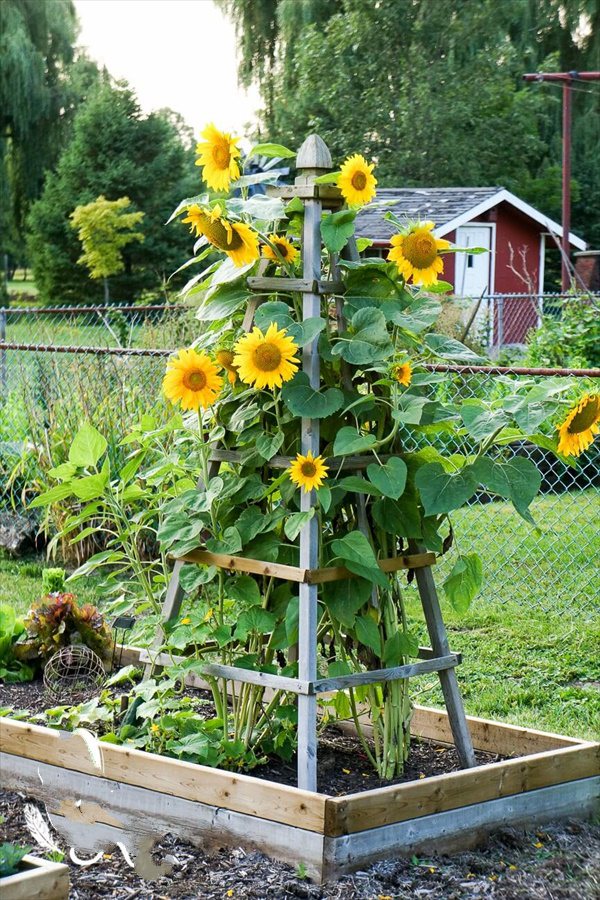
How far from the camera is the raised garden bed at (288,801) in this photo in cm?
265

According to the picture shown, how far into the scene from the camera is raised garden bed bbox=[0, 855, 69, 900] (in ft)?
7.10

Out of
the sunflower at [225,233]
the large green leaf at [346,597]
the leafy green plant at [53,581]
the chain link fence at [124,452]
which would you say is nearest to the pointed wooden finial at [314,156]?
the sunflower at [225,233]

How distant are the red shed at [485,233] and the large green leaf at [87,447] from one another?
15910 millimetres

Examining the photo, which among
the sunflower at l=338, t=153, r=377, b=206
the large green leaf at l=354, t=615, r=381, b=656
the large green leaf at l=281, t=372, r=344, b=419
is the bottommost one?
the large green leaf at l=354, t=615, r=381, b=656

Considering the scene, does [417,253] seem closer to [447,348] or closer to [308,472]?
[447,348]

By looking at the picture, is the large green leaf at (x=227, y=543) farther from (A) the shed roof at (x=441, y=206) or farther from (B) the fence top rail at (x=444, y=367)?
(A) the shed roof at (x=441, y=206)

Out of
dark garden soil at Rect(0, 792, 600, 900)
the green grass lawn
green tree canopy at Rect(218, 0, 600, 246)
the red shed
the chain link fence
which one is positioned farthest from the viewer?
green tree canopy at Rect(218, 0, 600, 246)

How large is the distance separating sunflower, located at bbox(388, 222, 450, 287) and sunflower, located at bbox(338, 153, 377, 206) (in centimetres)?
14

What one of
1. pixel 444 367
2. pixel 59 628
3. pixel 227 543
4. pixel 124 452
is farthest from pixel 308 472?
pixel 124 452

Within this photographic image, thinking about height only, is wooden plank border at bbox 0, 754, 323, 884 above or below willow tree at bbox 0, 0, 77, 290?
below

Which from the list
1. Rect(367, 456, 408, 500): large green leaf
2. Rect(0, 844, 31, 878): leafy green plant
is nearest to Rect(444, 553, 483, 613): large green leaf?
Rect(367, 456, 408, 500): large green leaf

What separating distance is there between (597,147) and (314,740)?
32479mm

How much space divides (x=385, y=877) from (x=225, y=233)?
5.33 ft

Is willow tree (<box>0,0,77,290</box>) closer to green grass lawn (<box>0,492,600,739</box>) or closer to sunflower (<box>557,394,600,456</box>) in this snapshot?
green grass lawn (<box>0,492,600,739</box>)
